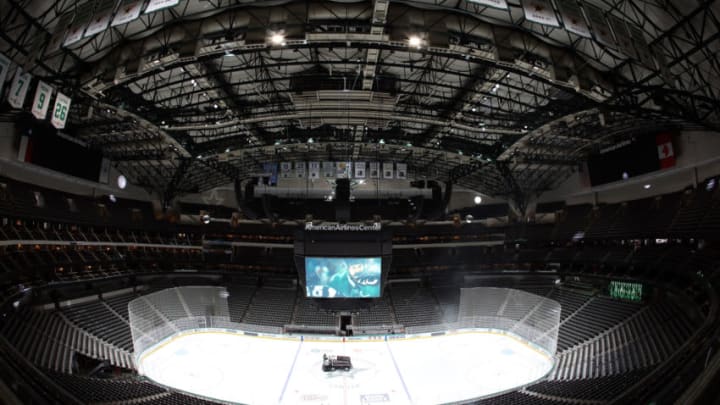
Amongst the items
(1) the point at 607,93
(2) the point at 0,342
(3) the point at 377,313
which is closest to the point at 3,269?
(2) the point at 0,342

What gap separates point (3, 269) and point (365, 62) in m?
22.8

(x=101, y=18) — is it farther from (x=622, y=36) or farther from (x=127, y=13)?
(x=622, y=36)

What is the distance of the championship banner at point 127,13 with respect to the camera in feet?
36.0

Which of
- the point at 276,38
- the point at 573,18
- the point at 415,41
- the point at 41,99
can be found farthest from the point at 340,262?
the point at 573,18

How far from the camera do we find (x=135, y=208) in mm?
36688

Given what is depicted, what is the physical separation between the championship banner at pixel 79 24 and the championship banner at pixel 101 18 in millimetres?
230

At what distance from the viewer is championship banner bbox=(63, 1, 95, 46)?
Result: 1170cm

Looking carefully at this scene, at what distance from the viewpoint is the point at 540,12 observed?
37.0ft

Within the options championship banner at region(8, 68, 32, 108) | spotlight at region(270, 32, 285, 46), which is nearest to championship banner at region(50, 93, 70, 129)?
championship banner at region(8, 68, 32, 108)

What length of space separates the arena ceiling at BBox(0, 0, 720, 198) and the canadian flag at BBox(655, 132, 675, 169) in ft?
4.57

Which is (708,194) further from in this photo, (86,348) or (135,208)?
(135,208)

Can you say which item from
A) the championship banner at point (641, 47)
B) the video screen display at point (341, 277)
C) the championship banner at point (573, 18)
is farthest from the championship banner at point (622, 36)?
the video screen display at point (341, 277)

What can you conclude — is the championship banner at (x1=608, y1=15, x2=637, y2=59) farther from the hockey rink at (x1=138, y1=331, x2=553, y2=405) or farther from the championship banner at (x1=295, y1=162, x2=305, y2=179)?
the championship banner at (x1=295, y1=162, x2=305, y2=179)

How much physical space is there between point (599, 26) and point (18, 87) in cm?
2069
